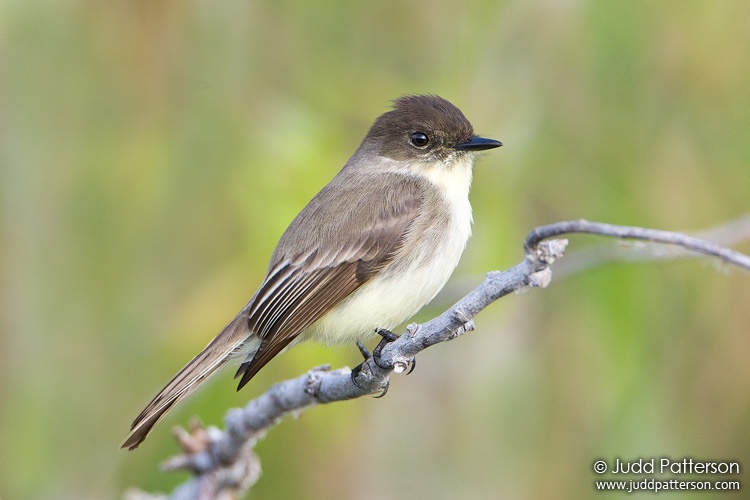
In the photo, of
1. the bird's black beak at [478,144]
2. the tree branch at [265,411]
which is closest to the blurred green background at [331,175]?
the bird's black beak at [478,144]

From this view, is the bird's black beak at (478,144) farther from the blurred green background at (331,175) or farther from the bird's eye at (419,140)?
the bird's eye at (419,140)

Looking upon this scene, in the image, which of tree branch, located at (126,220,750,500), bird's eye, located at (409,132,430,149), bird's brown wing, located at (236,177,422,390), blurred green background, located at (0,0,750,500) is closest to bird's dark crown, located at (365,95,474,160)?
bird's eye, located at (409,132,430,149)

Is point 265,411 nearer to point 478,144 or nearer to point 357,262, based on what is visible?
point 357,262

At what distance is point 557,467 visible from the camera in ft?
10.9

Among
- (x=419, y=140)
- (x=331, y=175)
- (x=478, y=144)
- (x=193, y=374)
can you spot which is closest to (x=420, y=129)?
(x=419, y=140)

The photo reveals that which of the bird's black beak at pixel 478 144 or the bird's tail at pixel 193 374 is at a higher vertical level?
the bird's black beak at pixel 478 144

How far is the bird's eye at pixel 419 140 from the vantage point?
3342 millimetres

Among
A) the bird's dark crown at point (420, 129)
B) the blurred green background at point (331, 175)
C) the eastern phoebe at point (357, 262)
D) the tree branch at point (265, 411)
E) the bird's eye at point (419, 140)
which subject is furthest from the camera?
the bird's eye at point (419, 140)

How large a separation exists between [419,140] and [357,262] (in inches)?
25.4

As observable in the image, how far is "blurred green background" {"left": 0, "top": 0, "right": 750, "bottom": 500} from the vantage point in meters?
2.98

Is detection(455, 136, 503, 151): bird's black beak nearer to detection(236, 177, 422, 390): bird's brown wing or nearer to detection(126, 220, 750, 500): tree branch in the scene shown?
→ detection(236, 177, 422, 390): bird's brown wing

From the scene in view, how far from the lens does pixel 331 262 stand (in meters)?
2.95

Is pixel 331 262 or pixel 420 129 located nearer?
pixel 331 262

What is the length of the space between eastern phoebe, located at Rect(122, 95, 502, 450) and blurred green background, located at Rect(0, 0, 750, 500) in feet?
0.29
